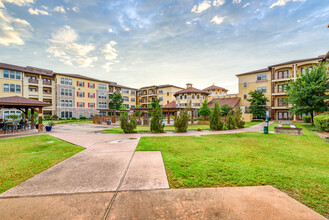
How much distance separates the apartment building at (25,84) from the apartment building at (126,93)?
61.3 ft

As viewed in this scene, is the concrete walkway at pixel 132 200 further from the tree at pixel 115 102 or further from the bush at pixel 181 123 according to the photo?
the tree at pixel 115 102

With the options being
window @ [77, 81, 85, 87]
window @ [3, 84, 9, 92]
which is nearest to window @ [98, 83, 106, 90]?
window @ [77, 81, 85, 87]

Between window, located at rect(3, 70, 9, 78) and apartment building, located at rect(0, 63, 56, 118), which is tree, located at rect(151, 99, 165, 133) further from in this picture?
window, located at rect(3, 70, 9, 78)

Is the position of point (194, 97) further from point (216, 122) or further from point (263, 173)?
point (263, 173)

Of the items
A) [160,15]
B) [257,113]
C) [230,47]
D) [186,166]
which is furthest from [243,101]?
[186,166]

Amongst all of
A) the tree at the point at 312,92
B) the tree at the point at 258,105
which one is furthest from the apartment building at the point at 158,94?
the tree at the point at 312,92

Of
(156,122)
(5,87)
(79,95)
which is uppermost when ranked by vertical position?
(5,87)

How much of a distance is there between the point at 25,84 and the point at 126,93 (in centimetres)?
3055

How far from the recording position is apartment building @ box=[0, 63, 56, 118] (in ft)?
105

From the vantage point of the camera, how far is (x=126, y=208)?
2895 millimetres

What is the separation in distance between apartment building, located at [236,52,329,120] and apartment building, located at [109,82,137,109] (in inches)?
1688

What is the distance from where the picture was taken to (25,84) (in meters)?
34.9

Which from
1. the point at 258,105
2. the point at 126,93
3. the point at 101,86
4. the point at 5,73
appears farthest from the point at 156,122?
the point at 126,93

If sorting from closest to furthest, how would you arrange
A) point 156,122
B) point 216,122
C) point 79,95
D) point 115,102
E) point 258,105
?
1. point 156,122
2. point 216,122
3. point 258,105
4. point 79,95
5. point 115,102
